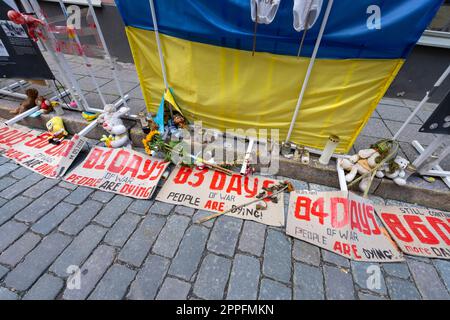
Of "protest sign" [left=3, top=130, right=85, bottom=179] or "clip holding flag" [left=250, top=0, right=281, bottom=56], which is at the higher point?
"clip holding flag" [left=250, top=0, right=281, bottom=56]

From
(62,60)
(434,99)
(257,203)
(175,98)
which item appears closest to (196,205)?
(257,203)

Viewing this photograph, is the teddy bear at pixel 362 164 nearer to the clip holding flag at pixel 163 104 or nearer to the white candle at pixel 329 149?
the white candle at pixel 329 149

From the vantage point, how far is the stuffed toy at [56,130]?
2807mm

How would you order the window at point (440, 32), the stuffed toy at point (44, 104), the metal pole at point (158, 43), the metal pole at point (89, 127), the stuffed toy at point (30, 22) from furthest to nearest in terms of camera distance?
1. the window at point (440, 32)
2. the stuffed toy at point (44, 104)
3. the metal pole at point (89, 127)
4. the stuffed toy at point (30, 22)
5. the metal pole at point (158, 43)

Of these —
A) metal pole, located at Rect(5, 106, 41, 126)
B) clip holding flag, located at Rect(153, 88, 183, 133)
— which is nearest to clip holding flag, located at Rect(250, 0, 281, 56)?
clip holding flag, located at Rect(153, 88, 183, 133)

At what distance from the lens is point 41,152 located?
8.86 feet

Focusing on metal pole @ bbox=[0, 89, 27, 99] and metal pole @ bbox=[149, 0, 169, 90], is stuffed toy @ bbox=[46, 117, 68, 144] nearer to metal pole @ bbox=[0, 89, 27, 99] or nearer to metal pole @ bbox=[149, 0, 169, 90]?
metal pole @ bbox=[0, 89, 27, 99]

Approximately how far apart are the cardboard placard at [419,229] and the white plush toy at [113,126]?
3.20m

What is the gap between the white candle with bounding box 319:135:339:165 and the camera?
2.23 meters

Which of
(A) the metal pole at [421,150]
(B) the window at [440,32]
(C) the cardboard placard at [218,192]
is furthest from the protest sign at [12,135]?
(B) the window at [440,32]

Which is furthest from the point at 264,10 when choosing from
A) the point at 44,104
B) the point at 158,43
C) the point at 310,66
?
the point at 44,104

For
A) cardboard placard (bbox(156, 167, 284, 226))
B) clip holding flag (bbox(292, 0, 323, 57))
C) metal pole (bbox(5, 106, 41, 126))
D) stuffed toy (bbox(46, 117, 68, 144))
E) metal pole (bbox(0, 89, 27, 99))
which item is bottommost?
cardboard placard (bbox(156, 167, 284, 226))

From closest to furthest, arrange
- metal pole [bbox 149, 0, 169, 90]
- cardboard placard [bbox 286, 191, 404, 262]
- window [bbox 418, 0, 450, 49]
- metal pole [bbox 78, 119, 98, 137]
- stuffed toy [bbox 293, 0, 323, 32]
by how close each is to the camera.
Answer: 1. stuffed toy [bbox 293, 0, 323, 32]
2. cardboard placard [bbox 286, 191, 404, 262]
3. metal pole [bbox 149, 0, 169, 90]
4. metal pole [bbox 78, 119, 98, 137]
5. window [bbox 418, 0, 450, 49]

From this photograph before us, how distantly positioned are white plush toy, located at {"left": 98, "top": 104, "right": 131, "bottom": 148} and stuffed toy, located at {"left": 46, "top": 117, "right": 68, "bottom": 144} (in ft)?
2.24
